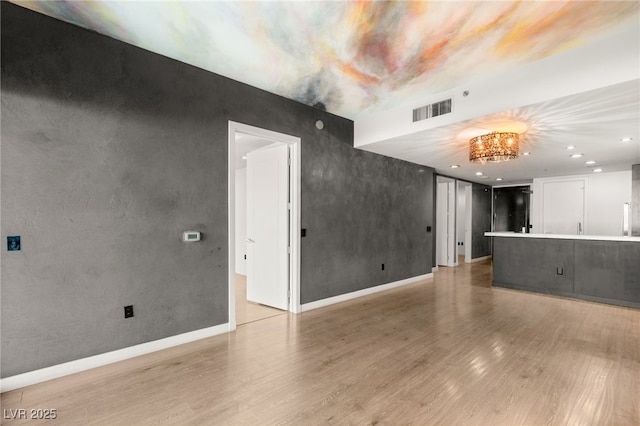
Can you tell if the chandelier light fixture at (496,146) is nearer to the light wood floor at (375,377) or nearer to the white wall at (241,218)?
the light wood floor at (375,377)

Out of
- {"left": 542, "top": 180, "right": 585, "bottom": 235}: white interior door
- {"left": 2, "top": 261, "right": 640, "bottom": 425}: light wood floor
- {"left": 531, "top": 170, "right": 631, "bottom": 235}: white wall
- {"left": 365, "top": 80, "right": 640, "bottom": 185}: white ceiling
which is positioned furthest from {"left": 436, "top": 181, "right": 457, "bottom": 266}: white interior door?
{"left": 2, "top": 261, "right": 640, "bottom": 425}: light wood floor

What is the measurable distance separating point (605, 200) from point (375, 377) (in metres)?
8.07

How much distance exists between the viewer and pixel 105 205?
2.73m

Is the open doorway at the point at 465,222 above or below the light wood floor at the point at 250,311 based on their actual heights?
above

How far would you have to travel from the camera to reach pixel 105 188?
273 centimetres

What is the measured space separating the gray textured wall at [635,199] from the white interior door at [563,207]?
3.55 feet

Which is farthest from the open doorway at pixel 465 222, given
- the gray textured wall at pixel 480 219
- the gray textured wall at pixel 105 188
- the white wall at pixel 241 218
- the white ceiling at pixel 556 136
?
the gray textured wall at pixel 105 188

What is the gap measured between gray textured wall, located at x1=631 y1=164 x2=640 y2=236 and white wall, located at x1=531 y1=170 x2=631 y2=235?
1.45ft

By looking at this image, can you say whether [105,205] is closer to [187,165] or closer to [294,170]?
[187,165]

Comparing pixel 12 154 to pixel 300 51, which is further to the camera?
pixel 300 51

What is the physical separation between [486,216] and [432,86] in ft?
25.4

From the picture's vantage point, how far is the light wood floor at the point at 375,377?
2.03 meters

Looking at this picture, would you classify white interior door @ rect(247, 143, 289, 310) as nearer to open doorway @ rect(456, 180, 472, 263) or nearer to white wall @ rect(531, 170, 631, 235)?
open doorway @ rect(456, 180, 472, 263)

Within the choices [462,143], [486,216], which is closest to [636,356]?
[462,143]
